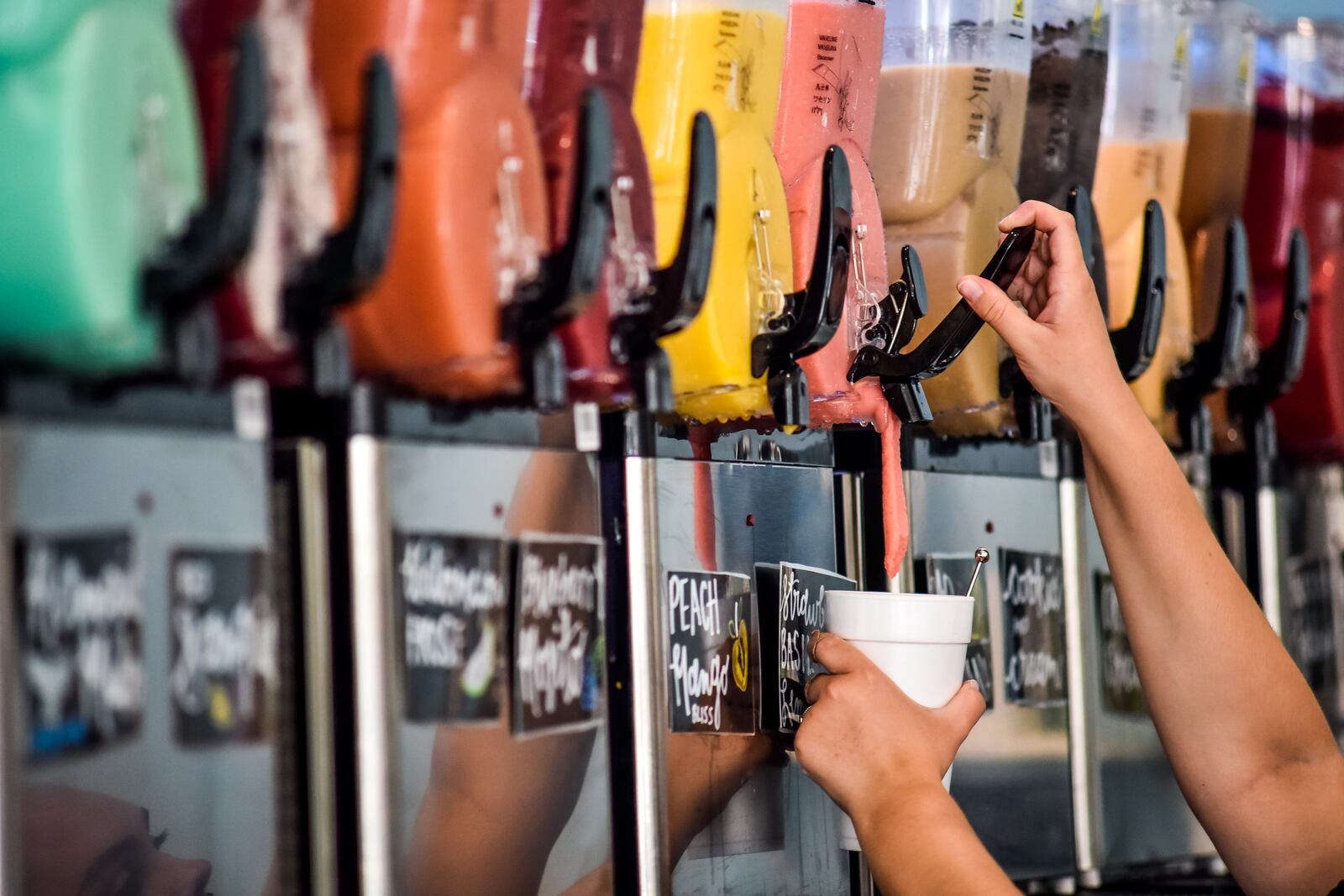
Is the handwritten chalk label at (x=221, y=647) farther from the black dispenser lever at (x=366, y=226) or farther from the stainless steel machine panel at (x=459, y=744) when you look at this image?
the black dispenser lever at (x=366, y=226)

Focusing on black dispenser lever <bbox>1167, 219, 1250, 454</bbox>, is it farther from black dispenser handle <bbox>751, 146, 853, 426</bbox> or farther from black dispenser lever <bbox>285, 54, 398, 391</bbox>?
black dispenser lever <bbox>285, 54, 398, 391</bbox>

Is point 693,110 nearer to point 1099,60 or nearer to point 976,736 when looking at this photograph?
point 1099,60

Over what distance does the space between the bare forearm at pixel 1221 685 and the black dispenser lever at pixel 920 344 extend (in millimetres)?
227

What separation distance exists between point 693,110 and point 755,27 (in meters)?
0.11

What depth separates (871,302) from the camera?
1.49 m

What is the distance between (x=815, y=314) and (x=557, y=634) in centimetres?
35

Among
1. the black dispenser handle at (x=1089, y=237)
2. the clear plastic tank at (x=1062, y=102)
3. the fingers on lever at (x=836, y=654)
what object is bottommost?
the fingers on lever at (x=836, y=654)

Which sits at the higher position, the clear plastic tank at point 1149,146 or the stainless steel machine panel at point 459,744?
the clear plastic tank at point 1149,146

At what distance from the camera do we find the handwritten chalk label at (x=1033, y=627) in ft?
6.30

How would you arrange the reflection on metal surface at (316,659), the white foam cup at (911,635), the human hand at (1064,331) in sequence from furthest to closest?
the human hand at (1064,331) < the white foam cup at (911,635) < the reflection on metal surface at (316,659)

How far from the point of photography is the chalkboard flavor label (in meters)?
1.58

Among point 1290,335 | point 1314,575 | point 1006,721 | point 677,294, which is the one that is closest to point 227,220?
point 677,294

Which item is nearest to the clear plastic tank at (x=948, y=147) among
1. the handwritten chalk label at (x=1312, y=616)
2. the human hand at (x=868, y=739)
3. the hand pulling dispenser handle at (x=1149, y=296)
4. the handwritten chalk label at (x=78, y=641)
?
the hand pulling dispenser handle at (x=1149, y=296)

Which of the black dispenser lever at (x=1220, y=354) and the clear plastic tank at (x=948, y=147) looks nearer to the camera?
the clear plastic tank at (x=948, y=147)
